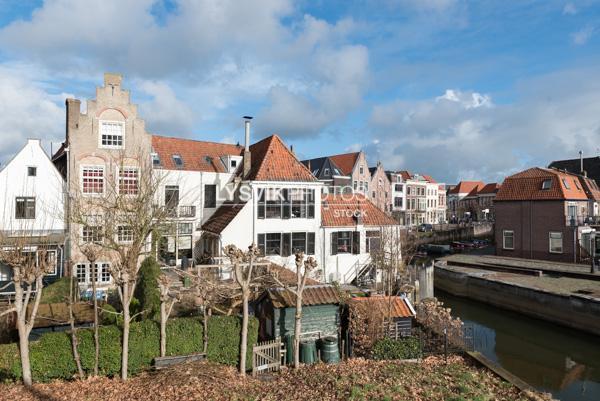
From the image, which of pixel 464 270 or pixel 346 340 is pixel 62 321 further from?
pixel 464 270

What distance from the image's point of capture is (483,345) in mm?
21484

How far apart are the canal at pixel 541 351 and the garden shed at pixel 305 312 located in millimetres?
9066

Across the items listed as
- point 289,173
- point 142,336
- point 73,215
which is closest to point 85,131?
point 73,215

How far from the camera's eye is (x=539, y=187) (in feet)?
122

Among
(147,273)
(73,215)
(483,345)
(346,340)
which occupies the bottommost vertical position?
(483,345)

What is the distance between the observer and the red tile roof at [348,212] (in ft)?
88.3

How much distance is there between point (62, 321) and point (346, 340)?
35.0 ft

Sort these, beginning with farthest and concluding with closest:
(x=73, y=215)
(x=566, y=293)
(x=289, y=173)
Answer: (x=289, y=173) < (x=566, y=293) < (x=73, y=215)

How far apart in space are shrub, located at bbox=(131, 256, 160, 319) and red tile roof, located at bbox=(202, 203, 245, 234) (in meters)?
6.83

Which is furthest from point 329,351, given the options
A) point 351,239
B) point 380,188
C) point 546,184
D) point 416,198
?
point 416,198

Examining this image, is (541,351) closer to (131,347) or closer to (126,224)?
(131,347)

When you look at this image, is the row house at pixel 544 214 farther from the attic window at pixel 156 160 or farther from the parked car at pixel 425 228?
the attic window at pixel 156 160

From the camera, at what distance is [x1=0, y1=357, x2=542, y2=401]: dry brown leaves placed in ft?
33.2

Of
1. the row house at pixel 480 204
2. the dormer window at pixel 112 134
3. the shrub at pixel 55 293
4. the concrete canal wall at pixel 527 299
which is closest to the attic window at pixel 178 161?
the dormer window at pixel 112 134
